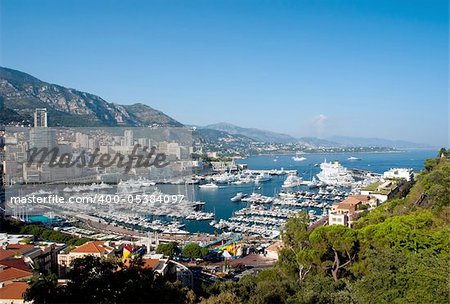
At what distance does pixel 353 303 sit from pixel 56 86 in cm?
3682

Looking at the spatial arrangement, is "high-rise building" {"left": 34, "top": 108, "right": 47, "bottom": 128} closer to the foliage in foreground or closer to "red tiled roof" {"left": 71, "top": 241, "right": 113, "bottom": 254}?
"red tiled roof" {"left": 71, "top": 241, "right": 113, "bottom": 254}

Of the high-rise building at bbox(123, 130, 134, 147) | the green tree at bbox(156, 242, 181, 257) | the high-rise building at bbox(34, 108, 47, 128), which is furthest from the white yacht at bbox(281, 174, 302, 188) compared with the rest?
the green tree at bbox(156, 242, 181, 257)

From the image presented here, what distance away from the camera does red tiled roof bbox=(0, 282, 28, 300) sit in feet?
14.1

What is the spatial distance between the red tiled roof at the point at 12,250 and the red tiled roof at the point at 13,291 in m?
1.41

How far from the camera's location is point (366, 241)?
5633mm

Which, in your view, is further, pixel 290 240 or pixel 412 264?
pixel 290 240

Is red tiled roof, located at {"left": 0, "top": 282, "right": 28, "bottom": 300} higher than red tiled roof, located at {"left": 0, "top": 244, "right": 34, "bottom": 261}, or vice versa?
red tiled roof, located at {"left": 0, "top": 282, "right": 28, "bottom": 300}

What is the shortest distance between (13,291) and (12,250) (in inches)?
84.9

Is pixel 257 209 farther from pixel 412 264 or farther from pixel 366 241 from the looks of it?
pixel 412 264

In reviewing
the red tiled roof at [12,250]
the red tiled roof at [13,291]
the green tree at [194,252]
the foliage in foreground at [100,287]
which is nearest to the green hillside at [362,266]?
the foliage in foreground at [100,287]

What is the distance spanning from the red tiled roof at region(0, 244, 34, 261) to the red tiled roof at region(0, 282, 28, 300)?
4.63 ft

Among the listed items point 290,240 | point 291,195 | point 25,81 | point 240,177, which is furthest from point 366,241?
point 25,81

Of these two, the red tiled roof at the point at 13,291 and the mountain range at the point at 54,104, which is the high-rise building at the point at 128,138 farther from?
the red tiled roof at the point at 13,291
